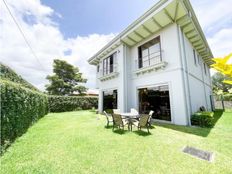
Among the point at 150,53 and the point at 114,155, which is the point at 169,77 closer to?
the point at 150,53

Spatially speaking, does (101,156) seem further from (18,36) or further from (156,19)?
(18,36)

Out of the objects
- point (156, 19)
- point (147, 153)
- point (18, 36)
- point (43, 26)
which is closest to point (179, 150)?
point (147, 153)

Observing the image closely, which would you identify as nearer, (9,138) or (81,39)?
(9,138)

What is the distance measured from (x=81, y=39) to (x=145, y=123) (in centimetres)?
1263

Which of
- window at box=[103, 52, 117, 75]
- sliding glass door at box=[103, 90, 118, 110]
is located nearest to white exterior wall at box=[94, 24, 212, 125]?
sliding glass door at box=[103, 90, 118, 110]

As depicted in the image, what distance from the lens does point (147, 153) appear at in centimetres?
428

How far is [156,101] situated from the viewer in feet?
32.6

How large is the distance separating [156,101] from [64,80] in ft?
79.9

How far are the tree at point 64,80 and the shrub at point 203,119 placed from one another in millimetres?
25276

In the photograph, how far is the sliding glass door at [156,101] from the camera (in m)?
9.16

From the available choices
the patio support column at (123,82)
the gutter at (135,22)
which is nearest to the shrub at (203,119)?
the patio support column at (123,82)

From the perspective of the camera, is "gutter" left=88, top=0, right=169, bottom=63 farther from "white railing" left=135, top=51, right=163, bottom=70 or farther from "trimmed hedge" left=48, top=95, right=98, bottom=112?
"trimmed hedge" left=48, top=95, right=98, bottom=112

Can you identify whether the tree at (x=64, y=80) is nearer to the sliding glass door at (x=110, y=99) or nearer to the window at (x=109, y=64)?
the window at (x=109, y=64)

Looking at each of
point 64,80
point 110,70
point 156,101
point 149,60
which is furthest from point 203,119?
point 64,80
